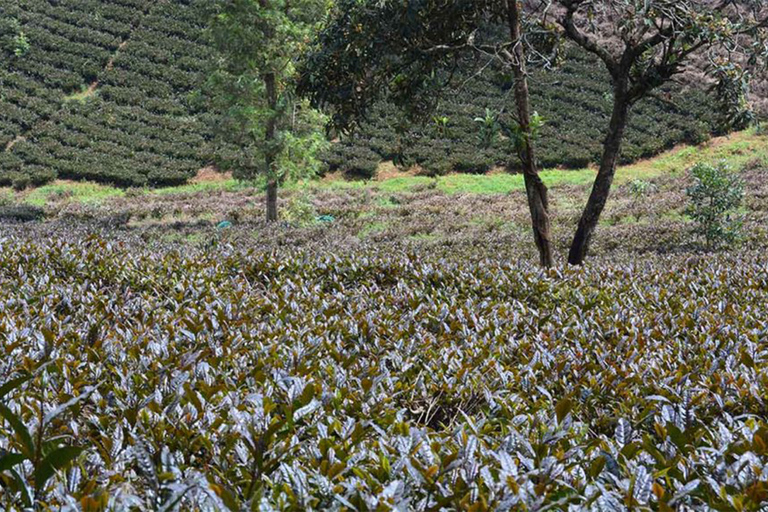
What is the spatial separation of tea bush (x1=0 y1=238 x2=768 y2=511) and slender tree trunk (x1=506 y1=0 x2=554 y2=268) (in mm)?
2583

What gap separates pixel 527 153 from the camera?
7.87 m

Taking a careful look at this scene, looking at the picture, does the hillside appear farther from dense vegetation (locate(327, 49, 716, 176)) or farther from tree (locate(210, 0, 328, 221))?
tree (locate(210, 0, 328, 221))

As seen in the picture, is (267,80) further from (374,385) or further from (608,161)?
(374,385)

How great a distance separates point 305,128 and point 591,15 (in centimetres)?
1202

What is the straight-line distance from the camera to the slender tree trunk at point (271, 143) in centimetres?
1767

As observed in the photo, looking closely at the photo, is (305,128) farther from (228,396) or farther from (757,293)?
(228,396)

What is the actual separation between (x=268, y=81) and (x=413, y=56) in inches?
437

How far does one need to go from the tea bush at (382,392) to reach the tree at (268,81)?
12.5m

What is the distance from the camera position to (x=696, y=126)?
31.5 metres

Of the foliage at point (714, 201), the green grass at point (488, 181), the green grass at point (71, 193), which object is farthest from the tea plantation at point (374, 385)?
the green grass at point (71, 193)

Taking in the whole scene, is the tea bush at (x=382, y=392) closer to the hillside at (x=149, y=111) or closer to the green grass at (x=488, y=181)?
the green grass at (x=488, y=181)

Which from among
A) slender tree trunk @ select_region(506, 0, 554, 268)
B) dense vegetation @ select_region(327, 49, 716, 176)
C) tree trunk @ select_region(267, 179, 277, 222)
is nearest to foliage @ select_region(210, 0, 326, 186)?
tree trunk @ select_region(267, 179, 277, 222)

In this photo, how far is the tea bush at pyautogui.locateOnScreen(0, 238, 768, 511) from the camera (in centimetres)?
161

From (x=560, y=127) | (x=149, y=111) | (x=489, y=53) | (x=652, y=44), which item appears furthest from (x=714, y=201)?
(x=149, y=111)
